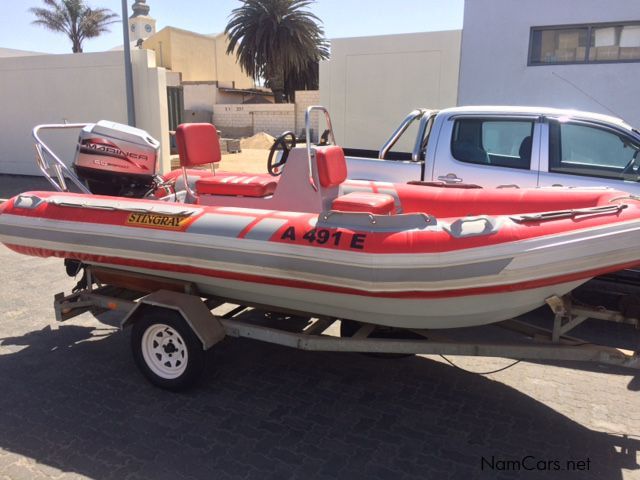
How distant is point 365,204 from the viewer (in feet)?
12.4

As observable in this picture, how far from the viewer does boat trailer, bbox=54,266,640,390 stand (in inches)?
121

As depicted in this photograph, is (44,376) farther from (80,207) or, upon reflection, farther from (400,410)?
(400,410)

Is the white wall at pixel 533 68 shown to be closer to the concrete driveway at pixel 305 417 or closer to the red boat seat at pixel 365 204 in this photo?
the concrete driveway at pixel 305 417

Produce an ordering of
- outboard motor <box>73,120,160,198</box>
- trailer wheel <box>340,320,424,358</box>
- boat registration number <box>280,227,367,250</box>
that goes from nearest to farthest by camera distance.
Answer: boat registration number <box>280,227,367,250</box>, trailer wheel <box>340,320,424,358</box>, outboard motor <box>73,120,160,198</box>

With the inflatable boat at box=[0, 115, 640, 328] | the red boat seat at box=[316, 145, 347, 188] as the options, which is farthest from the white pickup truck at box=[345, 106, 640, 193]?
the red boat seat at box=[316, 145, 347, 188]

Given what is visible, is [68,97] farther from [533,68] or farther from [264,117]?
[264,117]

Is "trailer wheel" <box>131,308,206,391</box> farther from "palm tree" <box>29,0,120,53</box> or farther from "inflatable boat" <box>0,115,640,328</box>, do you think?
"palm tree" <box>29,0,120,53</box>

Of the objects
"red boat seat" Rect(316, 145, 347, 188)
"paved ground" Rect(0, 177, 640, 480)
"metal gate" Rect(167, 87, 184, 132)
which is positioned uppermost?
"metal gate" Rect(167, 87, 184, 132)

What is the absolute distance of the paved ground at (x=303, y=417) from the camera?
290cm

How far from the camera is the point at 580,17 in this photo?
9.84m

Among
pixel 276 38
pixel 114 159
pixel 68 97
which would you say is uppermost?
pixel 276 38

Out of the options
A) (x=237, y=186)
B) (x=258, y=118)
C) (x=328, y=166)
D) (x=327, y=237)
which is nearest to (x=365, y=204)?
(x=328, y=166)

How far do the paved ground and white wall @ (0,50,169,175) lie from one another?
25.4 ft

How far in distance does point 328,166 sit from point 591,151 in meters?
2.95
